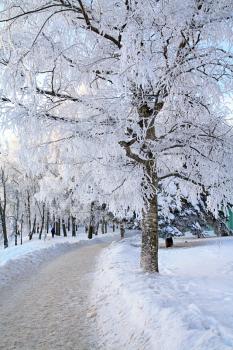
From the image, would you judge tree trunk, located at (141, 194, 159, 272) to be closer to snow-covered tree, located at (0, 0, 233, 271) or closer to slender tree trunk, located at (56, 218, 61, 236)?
snow-covered tree, located at (0, 0, 233, 271)

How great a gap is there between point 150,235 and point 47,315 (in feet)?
11.1

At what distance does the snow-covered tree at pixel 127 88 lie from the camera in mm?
6758

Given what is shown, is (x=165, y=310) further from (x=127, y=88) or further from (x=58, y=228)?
(x=58, y=228)

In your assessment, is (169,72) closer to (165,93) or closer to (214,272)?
(165,93)

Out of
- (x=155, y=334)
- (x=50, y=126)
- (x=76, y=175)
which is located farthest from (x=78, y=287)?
(x=155, y=334)

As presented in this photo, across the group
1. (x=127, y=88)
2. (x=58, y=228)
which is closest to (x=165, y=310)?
(x=127, y=88)

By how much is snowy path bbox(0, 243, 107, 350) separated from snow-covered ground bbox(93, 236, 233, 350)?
0.35 meters

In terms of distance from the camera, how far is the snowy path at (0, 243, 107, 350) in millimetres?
5886

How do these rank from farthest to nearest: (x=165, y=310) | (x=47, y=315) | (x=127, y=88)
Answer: (x=47, y=315), (x=127, y=88), (x=165, y=310)

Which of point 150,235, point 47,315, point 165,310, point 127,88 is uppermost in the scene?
point 127,88

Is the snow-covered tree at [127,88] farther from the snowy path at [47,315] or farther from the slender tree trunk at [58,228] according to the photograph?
the slender tree trunk at [58,228]

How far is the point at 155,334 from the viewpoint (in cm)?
515

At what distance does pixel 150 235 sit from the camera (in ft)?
31.8

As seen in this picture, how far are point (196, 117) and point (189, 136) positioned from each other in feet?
1.67
